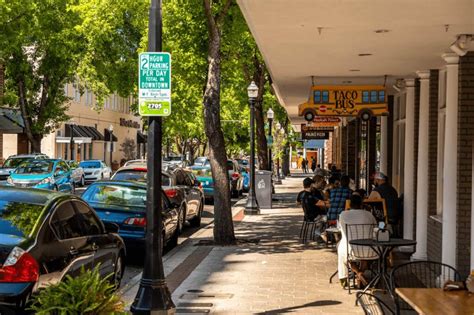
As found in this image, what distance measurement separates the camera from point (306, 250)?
1578 cm

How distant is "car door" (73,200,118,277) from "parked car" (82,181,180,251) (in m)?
3.47

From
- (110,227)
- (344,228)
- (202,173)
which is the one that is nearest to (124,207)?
(110,227)

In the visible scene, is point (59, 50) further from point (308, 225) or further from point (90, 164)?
point (308, 225)

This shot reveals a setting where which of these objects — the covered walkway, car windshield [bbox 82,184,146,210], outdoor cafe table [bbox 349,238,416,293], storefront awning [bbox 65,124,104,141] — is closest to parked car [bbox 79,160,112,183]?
storefront awning [bbox 65,124,104,141]

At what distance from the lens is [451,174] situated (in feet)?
36.8

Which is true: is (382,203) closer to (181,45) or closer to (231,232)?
(231,232)

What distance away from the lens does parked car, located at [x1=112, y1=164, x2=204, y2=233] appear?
19.1 meters

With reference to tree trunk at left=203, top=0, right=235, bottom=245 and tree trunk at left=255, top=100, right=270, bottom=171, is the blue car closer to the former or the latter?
tree trunk at left=255, top=100, right=270, bottom=171

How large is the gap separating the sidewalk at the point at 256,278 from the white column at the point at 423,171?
155cm

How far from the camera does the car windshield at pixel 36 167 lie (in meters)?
30.3

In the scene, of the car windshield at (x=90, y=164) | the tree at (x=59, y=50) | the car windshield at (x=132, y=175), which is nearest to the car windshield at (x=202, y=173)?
the tree at (x=59, y=50)

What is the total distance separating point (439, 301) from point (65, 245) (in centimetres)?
403

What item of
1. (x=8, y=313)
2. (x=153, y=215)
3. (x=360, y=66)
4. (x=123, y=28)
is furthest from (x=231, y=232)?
(x=123, y=28)

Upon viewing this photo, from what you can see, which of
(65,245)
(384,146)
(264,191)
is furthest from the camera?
(264,191)
